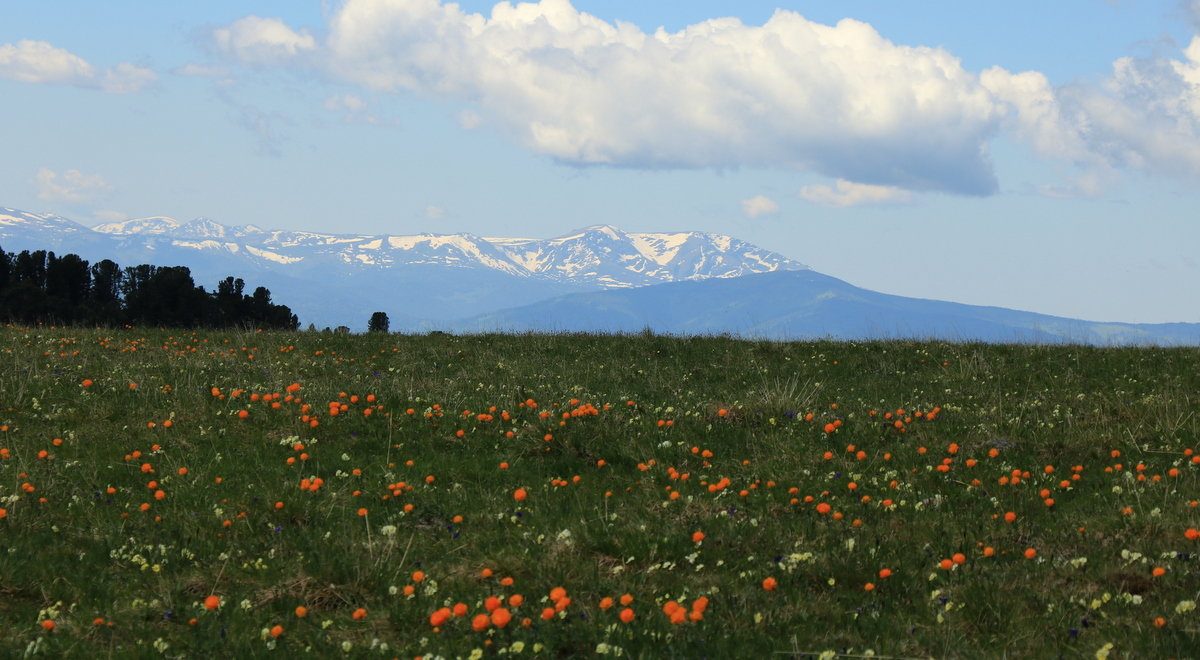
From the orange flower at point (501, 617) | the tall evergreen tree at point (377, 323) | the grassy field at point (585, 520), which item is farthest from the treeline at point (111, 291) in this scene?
the orange flower at point (501, 617)

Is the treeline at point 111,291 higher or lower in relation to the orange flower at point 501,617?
higher

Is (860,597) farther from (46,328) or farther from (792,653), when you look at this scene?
(46,328)

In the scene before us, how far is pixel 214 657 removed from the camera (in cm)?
550

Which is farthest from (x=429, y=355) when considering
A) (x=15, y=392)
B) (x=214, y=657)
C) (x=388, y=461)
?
(x=214, y=657)

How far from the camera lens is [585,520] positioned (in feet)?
25.6

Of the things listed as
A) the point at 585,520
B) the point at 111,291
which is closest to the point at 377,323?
the point at 111,291

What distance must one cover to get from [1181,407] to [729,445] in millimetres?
5923

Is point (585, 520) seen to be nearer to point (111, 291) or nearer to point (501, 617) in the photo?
point (501, 617)

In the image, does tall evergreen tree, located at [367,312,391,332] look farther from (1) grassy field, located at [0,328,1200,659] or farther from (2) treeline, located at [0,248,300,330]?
(1) grassy field, located at [0,328,1200,659]

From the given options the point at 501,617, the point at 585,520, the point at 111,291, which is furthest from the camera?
the point at 111,291

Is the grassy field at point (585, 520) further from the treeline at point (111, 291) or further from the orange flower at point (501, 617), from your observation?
the treeline at point (111, 291)

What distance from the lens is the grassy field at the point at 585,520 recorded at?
5680 millimetres

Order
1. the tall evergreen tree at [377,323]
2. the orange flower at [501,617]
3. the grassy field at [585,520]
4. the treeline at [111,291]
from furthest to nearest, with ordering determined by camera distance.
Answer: the treeline at [111,291] → the tall evergreen tree at [377,323] → the grassy field at [585,520] → the orange flower at [501,617]

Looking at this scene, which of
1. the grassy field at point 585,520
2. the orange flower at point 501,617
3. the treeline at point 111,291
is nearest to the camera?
the orange flower at point 501,617
